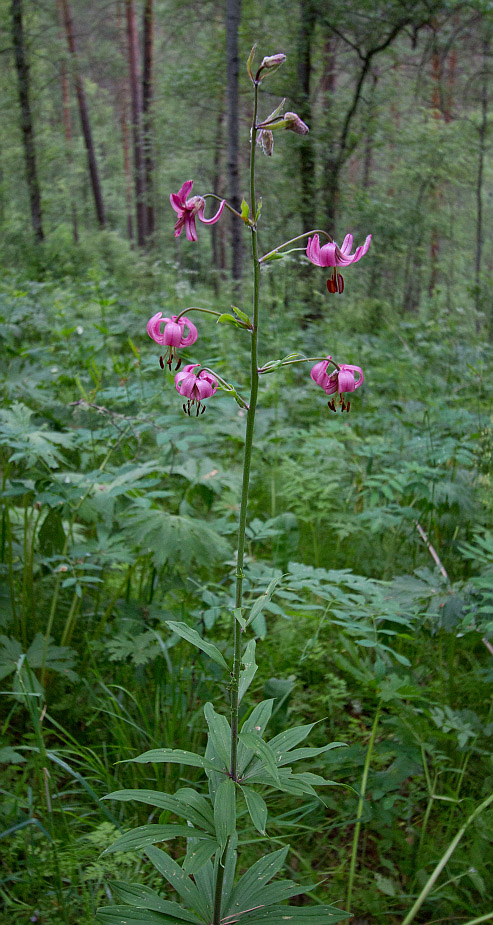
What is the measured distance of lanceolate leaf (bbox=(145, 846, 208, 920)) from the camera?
123cm

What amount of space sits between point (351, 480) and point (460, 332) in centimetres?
382

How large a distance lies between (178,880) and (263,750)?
44 centimetres

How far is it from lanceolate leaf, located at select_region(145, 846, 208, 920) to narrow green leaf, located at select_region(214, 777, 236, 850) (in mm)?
266

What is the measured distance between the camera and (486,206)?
67.0 feet

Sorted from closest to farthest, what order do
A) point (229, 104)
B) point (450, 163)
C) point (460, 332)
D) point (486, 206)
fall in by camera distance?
point (460, 332) < point (229, 104) < point (450, 163) < point (486, 206)

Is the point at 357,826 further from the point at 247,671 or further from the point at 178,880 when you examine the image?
the point at 247,671

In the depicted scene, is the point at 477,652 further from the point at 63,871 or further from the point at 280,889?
the point at 63,871

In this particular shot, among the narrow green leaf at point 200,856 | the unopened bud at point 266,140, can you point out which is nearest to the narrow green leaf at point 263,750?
the narrow green leaf at point 200,856

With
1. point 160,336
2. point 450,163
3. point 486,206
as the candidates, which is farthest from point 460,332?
point 486,206

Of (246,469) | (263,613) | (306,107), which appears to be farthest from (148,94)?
(246,469)

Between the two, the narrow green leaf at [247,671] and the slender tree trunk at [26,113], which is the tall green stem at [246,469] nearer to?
the narrow green leaf at [247,671]

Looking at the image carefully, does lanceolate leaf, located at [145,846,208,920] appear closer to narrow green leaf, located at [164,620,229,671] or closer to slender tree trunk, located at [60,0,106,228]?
narrow green leaf, located at [164,620,229,671]

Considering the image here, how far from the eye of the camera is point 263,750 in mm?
1057

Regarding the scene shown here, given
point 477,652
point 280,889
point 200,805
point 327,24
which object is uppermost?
point 327,24
